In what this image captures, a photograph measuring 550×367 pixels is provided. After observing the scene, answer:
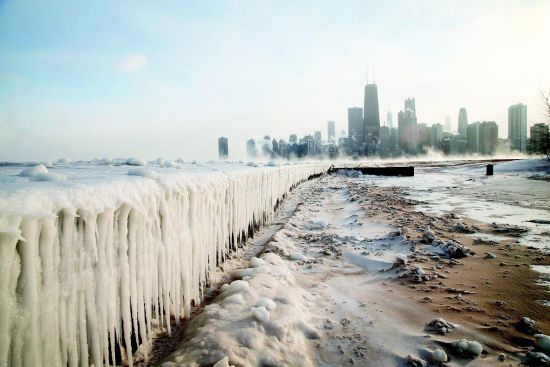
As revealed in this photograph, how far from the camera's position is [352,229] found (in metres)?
6.86

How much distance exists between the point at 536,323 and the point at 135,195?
3.90 meters

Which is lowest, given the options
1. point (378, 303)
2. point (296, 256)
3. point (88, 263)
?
point (378, 303)

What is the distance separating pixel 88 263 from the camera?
75.6 inches

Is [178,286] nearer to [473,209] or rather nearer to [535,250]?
[535,250]

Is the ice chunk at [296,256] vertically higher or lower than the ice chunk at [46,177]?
lower

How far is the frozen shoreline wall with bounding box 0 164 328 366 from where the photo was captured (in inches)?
58.8

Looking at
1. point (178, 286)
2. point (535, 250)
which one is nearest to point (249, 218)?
point (178, 286)

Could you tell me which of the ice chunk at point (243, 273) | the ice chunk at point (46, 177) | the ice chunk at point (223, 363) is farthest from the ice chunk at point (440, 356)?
the ice chunk at point (46, 177)

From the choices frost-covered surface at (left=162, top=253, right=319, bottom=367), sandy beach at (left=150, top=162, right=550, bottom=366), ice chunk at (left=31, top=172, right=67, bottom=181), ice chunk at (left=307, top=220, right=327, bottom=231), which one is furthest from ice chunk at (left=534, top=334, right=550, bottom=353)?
ice chunk at (left=307, top=220, right=327, bottom=231)

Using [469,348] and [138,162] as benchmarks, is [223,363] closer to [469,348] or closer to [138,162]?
[469,348]

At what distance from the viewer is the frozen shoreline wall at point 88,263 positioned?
1493 millimetres

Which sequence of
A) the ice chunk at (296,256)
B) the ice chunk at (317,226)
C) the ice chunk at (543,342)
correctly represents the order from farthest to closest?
the ice chunk at (317,226)
the ice chunk at (296,256)
the ice chunk at (543,342)

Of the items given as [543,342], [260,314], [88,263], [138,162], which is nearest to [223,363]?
[260,314]

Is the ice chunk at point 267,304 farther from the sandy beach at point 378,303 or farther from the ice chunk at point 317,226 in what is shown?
the ice chunk at point 317,226
